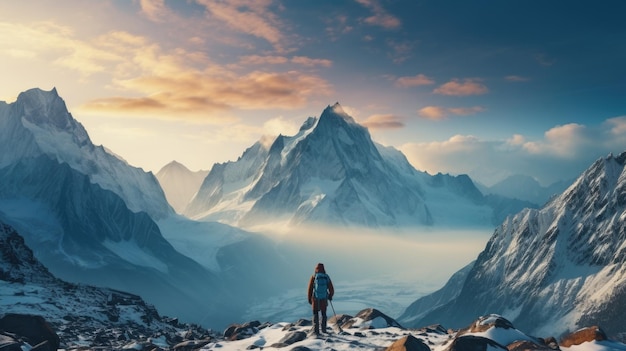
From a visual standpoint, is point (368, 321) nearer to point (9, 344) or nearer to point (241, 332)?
point (241, 332)

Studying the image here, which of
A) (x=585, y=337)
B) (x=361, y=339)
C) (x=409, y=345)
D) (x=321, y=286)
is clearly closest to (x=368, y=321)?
(x=321, y=286)

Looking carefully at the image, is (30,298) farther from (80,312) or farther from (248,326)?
(248,326)

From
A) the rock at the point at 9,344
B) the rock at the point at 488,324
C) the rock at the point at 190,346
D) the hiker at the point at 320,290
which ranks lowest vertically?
the rock at the point at 190,346

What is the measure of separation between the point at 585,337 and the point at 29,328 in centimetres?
4053

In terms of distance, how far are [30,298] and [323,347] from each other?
215ft

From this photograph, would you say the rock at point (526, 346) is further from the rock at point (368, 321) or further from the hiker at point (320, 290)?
the rock at point (368, 321)

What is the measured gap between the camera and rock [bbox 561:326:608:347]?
118 feet

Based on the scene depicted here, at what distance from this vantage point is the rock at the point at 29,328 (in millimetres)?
44500

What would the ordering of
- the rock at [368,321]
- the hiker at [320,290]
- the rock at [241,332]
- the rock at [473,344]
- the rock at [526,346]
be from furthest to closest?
the rock at [241,332] < the rock at [368,321] < the hiker at [320,290] < the rock at [526,346] < the rock at [473,344]

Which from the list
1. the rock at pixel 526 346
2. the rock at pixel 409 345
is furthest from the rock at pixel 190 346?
the rock at pixel 526 346

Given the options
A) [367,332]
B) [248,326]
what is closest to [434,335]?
[367,332]

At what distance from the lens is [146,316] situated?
302ft

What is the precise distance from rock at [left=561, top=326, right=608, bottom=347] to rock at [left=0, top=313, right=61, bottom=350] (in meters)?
37.5

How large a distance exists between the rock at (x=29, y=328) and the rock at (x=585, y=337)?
37.5 m
